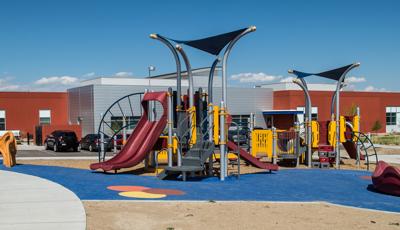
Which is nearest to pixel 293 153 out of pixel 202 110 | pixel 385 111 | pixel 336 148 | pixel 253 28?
pixel 336 148

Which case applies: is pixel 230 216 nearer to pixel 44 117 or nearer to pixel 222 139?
pixel 222 139

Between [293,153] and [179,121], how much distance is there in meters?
7.22

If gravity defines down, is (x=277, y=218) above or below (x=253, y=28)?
below

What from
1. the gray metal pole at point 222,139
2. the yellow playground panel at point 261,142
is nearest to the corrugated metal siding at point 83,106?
the yellow playground panel at point 261,142

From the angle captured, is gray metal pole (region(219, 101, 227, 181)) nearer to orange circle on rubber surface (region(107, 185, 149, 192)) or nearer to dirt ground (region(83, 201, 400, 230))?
orange circle on rubber surface (region(107, 185, 149, 192))

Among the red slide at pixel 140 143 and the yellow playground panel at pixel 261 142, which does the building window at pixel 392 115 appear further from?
the red slide at pixel 140 143

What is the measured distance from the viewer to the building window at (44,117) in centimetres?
4625

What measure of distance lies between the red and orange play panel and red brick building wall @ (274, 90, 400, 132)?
38.7 m

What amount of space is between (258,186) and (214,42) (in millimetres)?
5090

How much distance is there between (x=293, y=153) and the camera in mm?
22172

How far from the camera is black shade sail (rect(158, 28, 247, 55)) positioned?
16.3 metres

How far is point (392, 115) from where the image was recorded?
60594mm

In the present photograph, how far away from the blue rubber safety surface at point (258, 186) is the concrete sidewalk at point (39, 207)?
0.68 m

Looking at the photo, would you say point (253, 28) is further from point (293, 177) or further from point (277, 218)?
point (277, 218)
